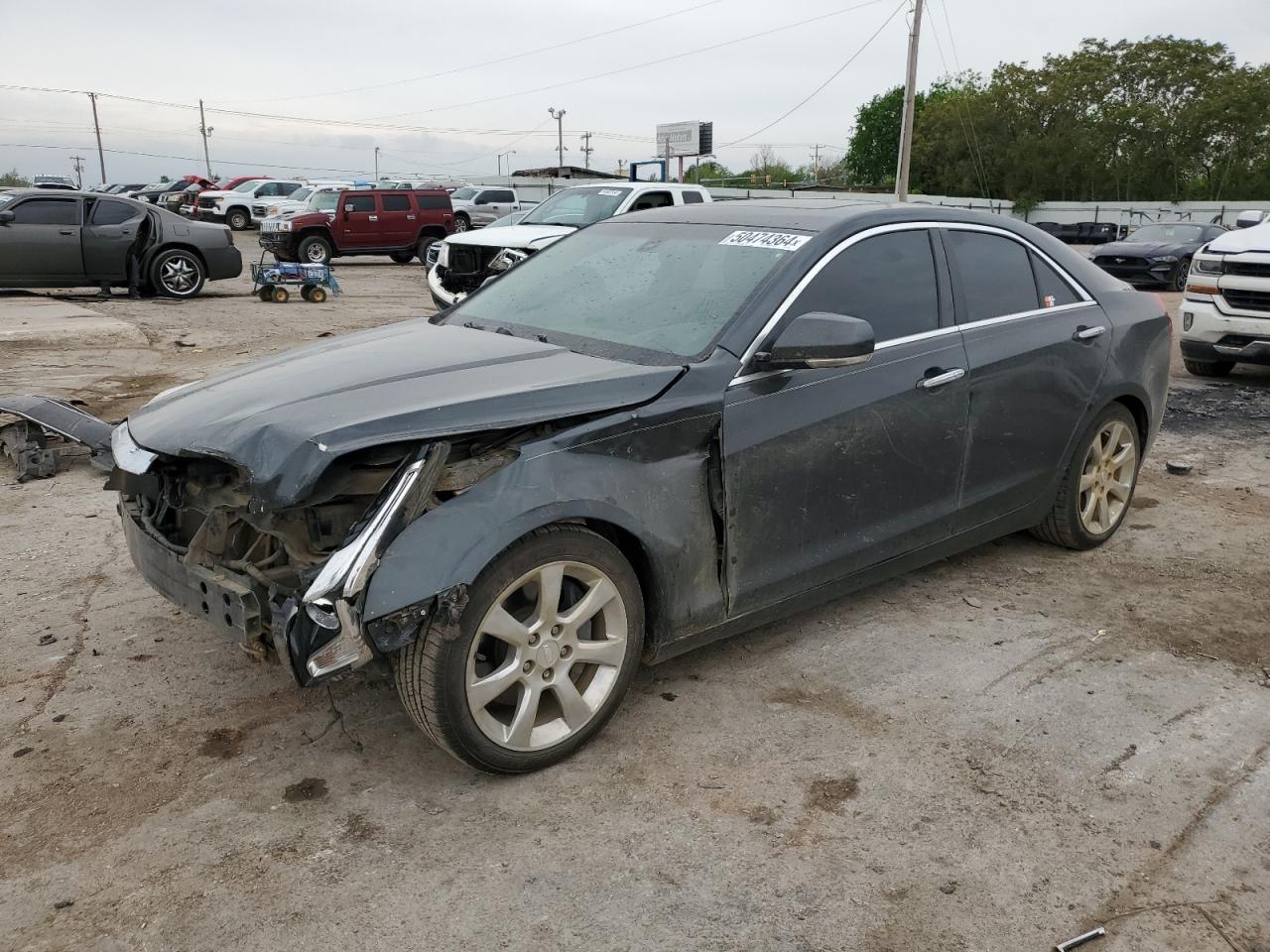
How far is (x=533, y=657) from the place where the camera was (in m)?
3.12

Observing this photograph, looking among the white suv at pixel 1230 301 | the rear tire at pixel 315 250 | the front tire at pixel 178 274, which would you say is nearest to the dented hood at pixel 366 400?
the white suv at pixel 1230 301

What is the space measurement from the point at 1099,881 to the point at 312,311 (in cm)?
1469

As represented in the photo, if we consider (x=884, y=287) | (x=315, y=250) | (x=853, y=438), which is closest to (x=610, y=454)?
(x=853, y=438)

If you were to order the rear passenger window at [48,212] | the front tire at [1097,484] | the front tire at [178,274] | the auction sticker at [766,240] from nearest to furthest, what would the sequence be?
the auction sticker at [766,240] → the front tire at [1097,484] → the rear passenger window at [48,212] → the front tire at [178,274]

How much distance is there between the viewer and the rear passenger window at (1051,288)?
4676 mm

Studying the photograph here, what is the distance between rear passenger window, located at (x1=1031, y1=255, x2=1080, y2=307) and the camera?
184 inches

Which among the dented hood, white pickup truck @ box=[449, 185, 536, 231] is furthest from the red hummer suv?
the dented hood

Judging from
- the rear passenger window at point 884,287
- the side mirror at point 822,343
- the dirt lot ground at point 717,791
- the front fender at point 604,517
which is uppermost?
the rear passenger window at point 884,287

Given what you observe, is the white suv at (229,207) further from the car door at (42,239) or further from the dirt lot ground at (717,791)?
the dirt lot ground at (717,791)

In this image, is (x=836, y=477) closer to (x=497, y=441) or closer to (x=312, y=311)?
(x=497, y=441)

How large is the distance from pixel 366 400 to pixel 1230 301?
348 inches

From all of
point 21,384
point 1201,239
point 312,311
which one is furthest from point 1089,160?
point 21,384

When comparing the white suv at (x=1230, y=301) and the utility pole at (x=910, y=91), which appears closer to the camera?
the white suv at (x=1230, y=301)

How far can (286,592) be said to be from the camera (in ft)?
10.1
